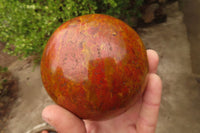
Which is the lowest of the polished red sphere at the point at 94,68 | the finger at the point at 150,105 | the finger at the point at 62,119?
the finger at the point at 150,105

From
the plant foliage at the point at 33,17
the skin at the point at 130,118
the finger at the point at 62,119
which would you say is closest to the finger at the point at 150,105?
the skin at the point at 130,118

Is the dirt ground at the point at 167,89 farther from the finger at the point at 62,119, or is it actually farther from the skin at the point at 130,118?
the finger at the point at 62,119

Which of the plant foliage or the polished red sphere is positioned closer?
the polished red sphere

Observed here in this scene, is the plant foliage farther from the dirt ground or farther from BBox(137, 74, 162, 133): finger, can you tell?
BBox(137, 74, 162, 133): finger

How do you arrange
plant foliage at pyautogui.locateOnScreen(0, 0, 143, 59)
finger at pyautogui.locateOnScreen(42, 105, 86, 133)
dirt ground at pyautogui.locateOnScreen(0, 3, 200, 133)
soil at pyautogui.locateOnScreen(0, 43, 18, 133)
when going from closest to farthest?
finger at pyautogui.locateOnScreen(42, 105, 86, 133), plant foliage at pyautogui.locateOnScreen(0, 0, 143, 59), dirt ground at pyautogui.locateOnScreen(0, 3, 200, 133), soil at pyautogui.locateOnScreen(0, 43, 18, 133)

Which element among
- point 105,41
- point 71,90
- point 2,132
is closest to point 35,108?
point 2,132

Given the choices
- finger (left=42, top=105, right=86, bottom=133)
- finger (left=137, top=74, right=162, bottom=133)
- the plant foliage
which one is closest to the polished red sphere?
finger (left=42, top=105, right=86, bottom=133)

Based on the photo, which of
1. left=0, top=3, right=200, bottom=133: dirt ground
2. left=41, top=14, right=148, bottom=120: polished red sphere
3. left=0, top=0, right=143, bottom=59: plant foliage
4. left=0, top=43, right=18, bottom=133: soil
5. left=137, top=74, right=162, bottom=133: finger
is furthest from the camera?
left=0, top=43, right=18, bottom=133: soil
